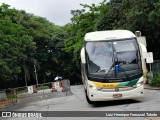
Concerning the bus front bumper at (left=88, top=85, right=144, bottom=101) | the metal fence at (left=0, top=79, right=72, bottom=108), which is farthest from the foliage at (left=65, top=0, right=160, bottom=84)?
the bus front bumper at (left=88, top=85, right=144, bottom=101)

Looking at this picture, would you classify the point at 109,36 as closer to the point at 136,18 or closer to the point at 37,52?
the point at 136,18

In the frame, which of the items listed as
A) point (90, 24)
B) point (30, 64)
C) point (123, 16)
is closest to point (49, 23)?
point (30, 64)

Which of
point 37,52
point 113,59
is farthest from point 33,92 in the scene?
point 37,52

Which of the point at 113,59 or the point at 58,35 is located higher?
the point at 58,35

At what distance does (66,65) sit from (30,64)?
44.0 ft

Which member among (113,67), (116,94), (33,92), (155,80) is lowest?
(33,92)

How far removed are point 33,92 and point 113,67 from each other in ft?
101

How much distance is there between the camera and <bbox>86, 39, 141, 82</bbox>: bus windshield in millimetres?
18172

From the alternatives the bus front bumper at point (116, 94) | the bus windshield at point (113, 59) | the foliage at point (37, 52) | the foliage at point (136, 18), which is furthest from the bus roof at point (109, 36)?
the foliage at point (37, 52)

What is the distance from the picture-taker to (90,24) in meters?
56.6

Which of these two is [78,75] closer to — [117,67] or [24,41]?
[24,41]

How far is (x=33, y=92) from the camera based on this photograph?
48.2m

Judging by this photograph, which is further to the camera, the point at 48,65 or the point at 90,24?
the point at 48,65

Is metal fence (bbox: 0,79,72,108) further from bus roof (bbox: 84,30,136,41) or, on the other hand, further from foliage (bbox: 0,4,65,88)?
bus roof (bbox: 84,30,136,41)
